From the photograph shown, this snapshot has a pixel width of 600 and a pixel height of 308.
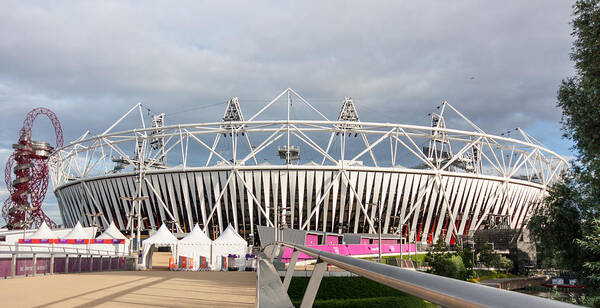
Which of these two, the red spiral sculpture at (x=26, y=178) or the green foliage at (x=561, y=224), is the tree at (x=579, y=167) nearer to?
the green foliage at (x=561, y=224)

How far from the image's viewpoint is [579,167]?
1891 cm

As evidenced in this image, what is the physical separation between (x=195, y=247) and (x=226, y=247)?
10.3 ft

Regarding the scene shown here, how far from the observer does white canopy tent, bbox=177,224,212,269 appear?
36.6 metres

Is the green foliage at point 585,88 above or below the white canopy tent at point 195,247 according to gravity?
above

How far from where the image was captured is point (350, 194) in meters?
64.8

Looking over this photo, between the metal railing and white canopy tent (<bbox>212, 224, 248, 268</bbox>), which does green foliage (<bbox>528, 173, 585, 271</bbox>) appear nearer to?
the metal railing

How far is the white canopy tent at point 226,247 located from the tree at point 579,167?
2481 centimetres

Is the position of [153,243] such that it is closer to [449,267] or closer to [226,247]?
[226,247]

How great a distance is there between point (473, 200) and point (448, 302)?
7428 cm

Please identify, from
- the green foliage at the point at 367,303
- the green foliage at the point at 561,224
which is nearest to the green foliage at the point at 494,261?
the green foliage at the point at 561,224

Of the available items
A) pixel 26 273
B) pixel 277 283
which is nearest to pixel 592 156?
pixel 277 283

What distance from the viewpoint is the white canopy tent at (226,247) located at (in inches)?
1523

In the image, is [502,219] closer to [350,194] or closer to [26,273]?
[350,194]

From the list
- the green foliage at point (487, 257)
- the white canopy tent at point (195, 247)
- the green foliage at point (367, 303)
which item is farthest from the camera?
the green foliage at point (487, 257)
